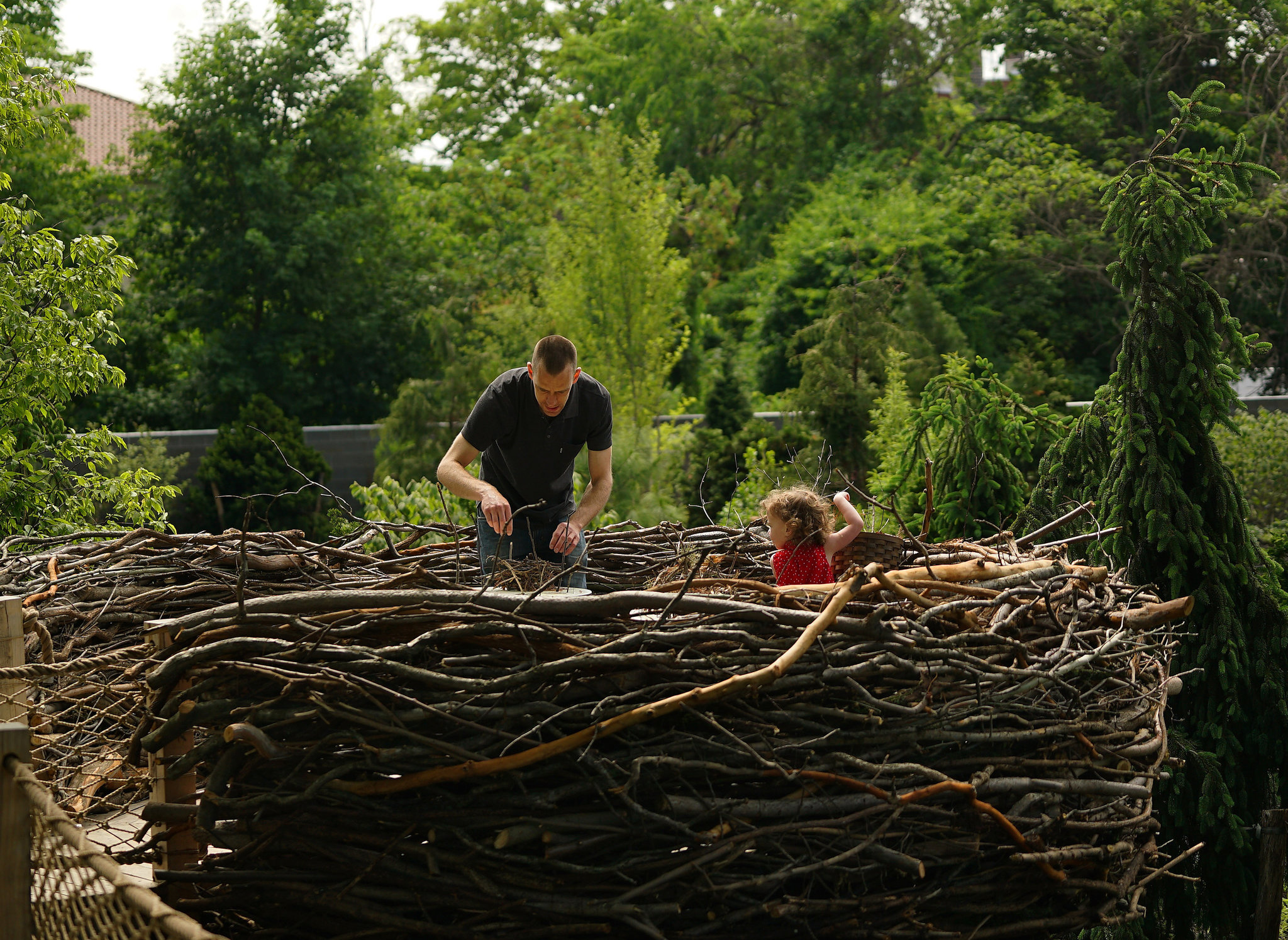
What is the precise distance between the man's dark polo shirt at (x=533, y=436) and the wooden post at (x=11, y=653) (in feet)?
4.66

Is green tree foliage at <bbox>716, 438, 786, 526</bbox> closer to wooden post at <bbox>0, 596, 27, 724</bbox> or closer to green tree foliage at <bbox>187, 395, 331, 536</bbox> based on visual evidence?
green tree foliage at <bbox>187, 395, 331, 536</bbox>

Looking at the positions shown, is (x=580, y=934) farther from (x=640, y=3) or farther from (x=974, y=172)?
(x=640, y=3)

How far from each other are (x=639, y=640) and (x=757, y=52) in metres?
21.8

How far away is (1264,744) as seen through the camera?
514 centimetres

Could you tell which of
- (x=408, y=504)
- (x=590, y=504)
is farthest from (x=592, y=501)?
(x=408, y=504)

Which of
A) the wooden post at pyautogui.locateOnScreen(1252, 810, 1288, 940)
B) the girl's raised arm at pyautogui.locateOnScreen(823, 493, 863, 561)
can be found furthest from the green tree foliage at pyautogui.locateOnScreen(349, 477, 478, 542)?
the wooden post at pyautogui.locateOnScreen(1252, 810, 1288, 940)

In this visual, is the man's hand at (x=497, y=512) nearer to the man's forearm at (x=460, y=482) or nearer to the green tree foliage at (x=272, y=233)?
the man's forearm at (x=460, y=482)

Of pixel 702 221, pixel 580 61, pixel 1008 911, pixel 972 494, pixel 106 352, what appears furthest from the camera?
pixel 580 61

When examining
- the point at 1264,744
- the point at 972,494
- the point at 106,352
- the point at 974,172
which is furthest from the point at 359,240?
the point at 1264,744

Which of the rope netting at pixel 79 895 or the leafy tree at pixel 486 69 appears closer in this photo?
the rope netting at pixel 79 895

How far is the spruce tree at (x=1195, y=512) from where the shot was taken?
4.87 m

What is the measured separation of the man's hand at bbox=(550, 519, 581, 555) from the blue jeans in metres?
0.10

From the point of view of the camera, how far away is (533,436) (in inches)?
152

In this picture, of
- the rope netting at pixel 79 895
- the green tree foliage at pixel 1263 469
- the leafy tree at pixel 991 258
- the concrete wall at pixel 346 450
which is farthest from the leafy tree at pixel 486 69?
the rope netting at pixel 79 895
